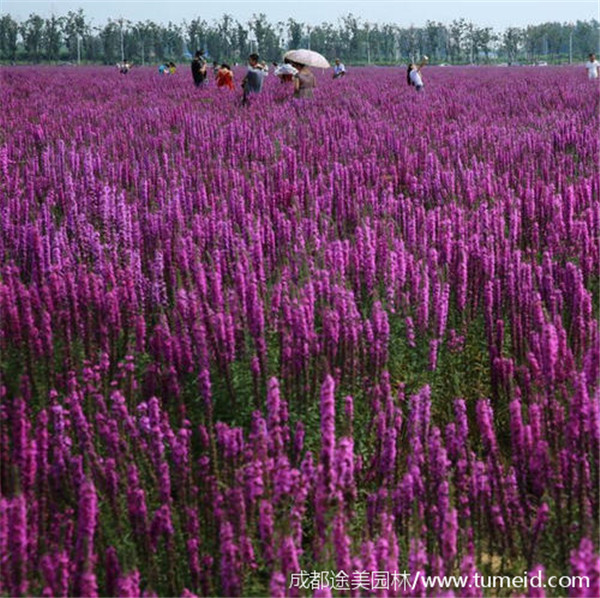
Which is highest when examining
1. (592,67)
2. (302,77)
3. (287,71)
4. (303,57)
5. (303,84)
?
(592,67)

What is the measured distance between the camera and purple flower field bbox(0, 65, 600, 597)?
80.0 inches

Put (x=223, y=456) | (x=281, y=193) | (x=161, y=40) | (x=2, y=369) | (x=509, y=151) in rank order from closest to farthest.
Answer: (x=223, y=456), (x=2, y=369), (x=281, y=193), (x=509, y=151), (x=161, y=40)

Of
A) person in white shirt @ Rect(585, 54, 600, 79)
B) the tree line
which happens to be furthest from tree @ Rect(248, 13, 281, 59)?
person in white shirt @ Rect(585, 54, 600, 79)

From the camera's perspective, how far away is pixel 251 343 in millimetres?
3242

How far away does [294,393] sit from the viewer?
2.93 metres

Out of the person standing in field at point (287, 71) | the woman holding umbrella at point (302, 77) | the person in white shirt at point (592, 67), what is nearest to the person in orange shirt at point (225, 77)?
the person standing in field at point (287, 71)

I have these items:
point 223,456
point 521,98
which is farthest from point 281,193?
point 521,98

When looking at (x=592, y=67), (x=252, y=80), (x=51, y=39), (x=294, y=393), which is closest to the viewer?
(x=294, y=393)

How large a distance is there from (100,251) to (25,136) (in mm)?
5653

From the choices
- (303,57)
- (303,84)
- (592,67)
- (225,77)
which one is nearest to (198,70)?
(225,77)

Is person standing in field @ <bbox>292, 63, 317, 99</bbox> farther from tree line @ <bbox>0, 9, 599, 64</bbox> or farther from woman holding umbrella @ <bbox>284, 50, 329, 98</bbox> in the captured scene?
tree line @ <bbox>0, 9, 599, 64</bbox>

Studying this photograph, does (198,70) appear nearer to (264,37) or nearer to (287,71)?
(287,71)

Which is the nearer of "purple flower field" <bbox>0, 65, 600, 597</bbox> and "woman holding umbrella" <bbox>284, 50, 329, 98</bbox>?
"purple flower field" <bbox>0, 65, 600, 597</bbox>

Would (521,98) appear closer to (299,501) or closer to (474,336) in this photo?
(474,336)
